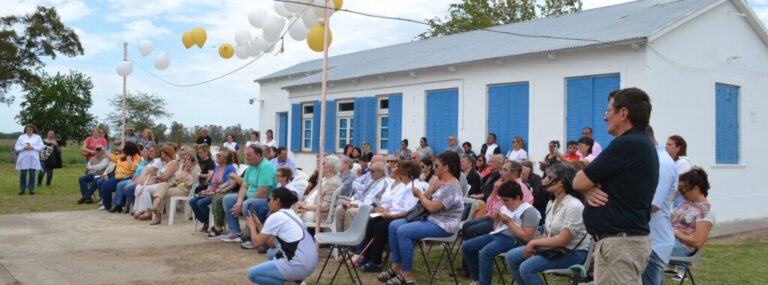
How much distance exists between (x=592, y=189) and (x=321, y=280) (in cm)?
355

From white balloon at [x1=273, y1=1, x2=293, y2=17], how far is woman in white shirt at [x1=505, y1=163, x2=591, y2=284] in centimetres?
480

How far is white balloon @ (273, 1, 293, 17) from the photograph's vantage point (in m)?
8.29

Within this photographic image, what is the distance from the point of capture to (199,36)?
10.6 m

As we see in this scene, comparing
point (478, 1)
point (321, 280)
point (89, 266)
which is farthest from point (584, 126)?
point (478, 1)

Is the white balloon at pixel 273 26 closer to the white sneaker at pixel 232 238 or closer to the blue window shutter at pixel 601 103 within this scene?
the white sneaker at pixel 232 238

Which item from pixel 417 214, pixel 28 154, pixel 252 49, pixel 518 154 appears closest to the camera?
pixel 417 214

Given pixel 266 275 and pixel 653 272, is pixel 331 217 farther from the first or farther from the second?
pixel 653 272

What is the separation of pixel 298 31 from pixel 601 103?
5102 mm

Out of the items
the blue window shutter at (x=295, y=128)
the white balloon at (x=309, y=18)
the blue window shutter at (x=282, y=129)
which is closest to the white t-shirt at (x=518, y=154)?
the white balloon at (x=309, y=18)

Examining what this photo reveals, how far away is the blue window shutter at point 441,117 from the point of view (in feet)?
43.8

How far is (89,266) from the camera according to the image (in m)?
6.51

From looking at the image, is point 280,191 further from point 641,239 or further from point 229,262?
point 641,239

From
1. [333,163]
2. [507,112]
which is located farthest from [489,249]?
[507,112]

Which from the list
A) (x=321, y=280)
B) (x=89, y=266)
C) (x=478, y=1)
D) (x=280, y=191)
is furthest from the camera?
(x=478, y=1)
